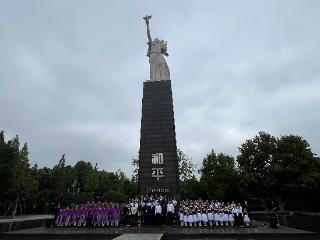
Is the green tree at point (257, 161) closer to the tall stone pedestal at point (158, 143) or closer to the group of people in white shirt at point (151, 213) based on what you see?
the tall stone pedestal at point (158, 143)

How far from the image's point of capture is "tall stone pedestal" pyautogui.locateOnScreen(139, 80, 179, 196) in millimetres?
23344

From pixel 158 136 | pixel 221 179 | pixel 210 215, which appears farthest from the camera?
pixel 221 179

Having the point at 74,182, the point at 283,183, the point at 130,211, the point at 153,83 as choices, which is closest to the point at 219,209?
the point at 130,211

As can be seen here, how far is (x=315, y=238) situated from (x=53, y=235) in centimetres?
1230

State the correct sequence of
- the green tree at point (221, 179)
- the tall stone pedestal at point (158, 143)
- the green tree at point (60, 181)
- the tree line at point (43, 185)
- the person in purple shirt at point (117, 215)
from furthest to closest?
the green tree at point (60, 181) < the green tree at point (221, 179) < the tree line at point (43, 185) < the tall stone pedestal at point (158, 143) < the person in purple shirt at point (117, 215)

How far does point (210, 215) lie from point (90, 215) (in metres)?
7.33

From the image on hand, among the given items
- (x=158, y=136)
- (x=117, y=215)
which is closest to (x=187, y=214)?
(x=117, y=215)

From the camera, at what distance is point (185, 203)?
20219 mm

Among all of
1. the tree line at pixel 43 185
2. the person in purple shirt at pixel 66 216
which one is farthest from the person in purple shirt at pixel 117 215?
the tree line at pixel 43 185

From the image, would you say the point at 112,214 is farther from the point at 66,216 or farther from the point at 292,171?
the point at 292,171

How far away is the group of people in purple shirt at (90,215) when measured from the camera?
66.3 ft

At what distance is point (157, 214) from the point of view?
778 inches

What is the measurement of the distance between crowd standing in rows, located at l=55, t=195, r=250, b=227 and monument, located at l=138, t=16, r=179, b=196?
2.58m

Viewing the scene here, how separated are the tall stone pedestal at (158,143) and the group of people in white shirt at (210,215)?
3389 mm
